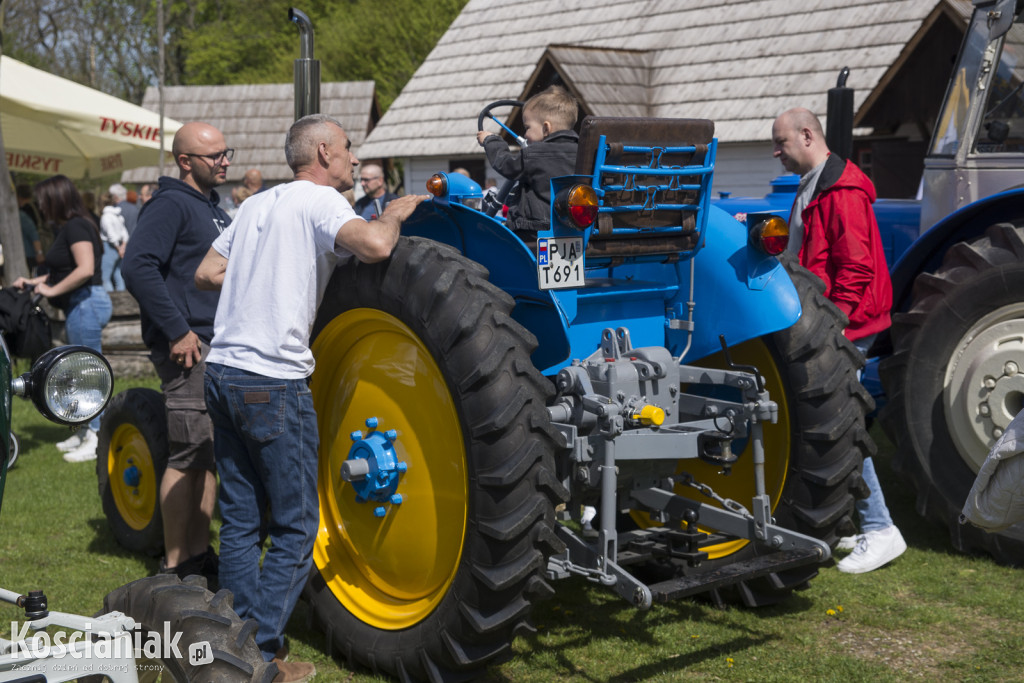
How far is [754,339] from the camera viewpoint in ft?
→ 14.8

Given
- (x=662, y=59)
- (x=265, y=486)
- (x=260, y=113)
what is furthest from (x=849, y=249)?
(x=260, y=113)

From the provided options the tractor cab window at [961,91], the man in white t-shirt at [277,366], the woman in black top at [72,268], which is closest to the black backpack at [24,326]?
the woman in black top at [72,268]

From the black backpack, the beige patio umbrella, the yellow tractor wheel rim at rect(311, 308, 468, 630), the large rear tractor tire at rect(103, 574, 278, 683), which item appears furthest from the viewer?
the beige patio umbrella

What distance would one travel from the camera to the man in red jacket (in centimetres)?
514

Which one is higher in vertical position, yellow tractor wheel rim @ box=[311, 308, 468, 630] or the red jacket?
the red jacket

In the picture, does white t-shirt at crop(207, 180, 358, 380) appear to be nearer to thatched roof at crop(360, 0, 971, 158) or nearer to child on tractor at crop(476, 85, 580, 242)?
child on tractor at crop(476, 85, 580, 242)

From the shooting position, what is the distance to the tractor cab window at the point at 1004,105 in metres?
5.63

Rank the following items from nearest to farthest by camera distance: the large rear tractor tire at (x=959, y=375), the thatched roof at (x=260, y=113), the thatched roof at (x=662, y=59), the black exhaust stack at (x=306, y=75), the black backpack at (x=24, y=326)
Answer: the large rear tractor tire at (x=959, y=375) < the black backpack at (x=24, y=326) < the black exhaust stack at (x=306, y=75) < the thatched roof at (x=662, y=59) < the thatched roof at (x=260, y=113)

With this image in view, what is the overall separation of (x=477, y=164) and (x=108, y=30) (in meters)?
25.6

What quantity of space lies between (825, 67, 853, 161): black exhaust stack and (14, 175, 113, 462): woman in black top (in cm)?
514

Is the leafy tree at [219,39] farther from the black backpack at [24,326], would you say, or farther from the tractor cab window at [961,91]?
the tractor cab window at [961,91]

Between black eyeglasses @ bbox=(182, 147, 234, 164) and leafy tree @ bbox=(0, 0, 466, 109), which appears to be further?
leafy tree @ bbox=(0, 0, 466, 109)

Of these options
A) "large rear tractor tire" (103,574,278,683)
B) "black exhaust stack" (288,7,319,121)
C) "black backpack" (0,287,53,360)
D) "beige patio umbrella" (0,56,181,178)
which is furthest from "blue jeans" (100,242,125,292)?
"large rear tractor tire" (103,574,278,683)

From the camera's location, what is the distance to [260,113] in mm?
29078
